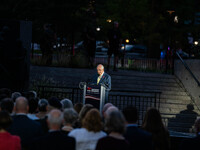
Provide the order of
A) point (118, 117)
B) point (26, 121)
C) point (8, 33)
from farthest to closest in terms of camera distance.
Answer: point (8, 33) < point (26, 121) < point (118, 117)

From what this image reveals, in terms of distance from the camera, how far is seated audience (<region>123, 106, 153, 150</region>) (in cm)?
695

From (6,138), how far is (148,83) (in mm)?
12425

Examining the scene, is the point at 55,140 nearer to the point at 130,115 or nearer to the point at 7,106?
the point at 130,115

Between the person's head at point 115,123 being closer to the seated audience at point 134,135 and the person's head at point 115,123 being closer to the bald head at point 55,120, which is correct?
the seated audience at point 134,135

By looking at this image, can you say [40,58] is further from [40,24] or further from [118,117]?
[118,117]

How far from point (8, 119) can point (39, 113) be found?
5.80 feet

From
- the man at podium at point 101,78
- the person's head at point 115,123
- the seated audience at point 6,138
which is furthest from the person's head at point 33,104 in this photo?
the man at podium at point 101,78

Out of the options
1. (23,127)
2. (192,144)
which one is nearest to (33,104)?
(23,127)

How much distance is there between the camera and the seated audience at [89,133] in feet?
22.5

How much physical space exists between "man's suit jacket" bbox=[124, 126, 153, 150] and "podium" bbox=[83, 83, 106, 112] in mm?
5121

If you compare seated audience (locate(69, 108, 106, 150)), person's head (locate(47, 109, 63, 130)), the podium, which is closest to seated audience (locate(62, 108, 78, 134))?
seated audience (locate(69, 108, 106, 150))

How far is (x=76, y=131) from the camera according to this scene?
272 inches

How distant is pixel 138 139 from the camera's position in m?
6.97

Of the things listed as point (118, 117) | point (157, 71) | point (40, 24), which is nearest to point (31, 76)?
point (157, 71)
